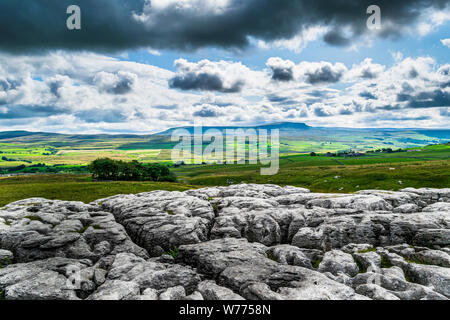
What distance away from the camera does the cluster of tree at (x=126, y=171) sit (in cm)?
15200

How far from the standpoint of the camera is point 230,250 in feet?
97.0

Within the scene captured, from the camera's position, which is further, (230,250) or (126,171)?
(126,171)

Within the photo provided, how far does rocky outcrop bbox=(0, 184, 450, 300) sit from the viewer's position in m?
22.4

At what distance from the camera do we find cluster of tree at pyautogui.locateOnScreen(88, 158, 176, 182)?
499ft

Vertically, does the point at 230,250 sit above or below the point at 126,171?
above

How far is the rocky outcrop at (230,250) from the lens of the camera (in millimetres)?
22438

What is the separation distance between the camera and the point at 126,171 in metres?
155

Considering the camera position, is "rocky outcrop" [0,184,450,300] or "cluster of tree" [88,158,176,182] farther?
"cluster of tree" [88,158,176,182]

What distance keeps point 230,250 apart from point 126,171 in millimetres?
139945

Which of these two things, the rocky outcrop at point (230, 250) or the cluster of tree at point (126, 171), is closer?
the rocky outcrop at point (230, 250)

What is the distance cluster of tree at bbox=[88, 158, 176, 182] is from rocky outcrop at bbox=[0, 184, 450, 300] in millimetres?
105665

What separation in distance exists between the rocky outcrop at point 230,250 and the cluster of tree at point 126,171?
10567cm

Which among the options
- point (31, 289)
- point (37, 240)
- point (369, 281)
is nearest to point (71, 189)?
point (37, 240)

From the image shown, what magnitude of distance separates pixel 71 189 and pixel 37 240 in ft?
218
